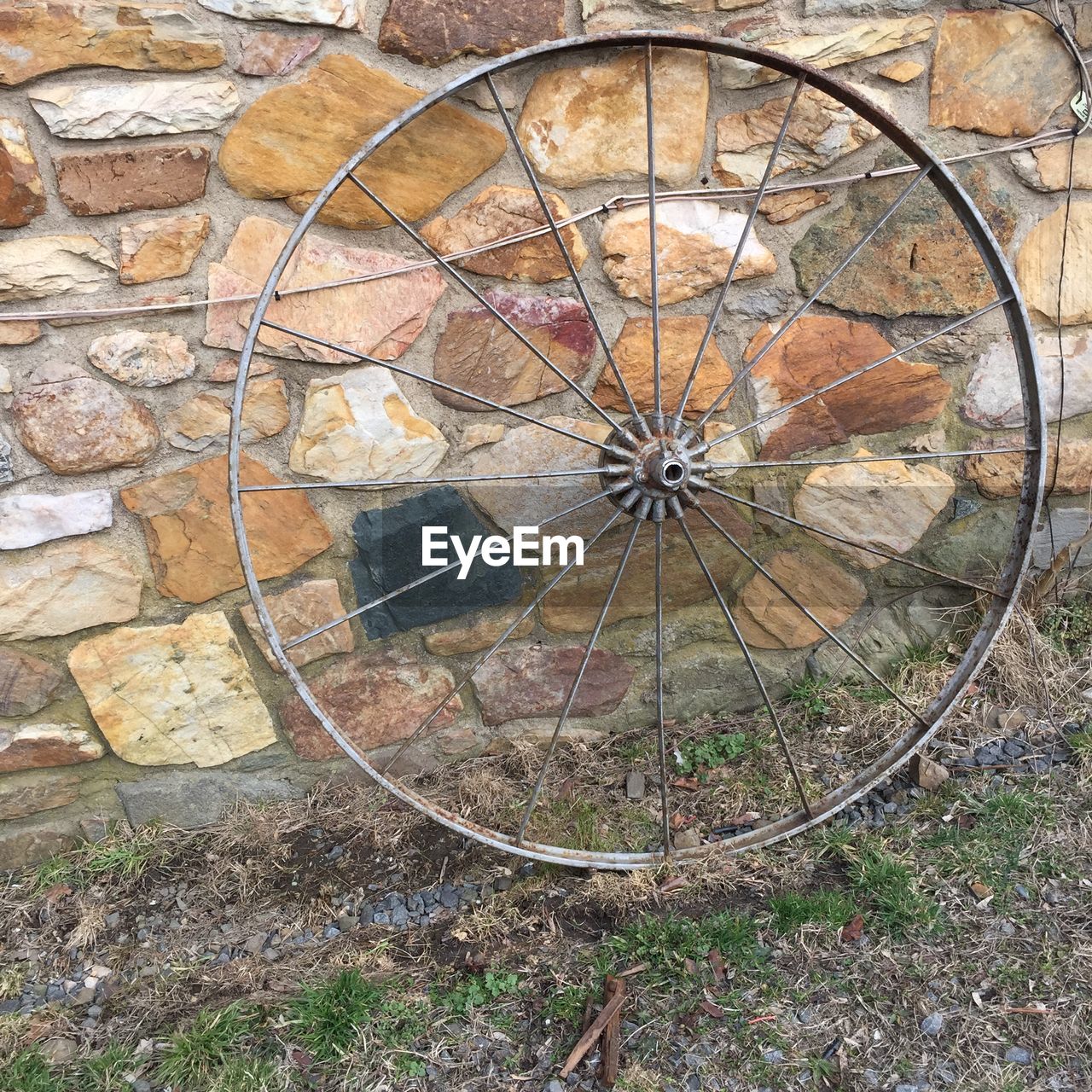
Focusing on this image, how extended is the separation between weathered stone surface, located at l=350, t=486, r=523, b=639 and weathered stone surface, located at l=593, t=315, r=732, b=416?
429mm

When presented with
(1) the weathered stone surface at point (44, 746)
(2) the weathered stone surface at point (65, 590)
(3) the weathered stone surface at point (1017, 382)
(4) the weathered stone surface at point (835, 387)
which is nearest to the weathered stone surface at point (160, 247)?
(2) the weathered stone surface at point (65, 590)

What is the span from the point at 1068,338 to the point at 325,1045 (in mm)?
2252

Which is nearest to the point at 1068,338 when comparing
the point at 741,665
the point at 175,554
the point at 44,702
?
the point at 741,665

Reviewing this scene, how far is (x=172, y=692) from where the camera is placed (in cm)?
210

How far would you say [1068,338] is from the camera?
230cm

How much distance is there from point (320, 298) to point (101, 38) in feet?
1.90

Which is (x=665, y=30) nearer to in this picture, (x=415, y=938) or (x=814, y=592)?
(x=814, y=592)

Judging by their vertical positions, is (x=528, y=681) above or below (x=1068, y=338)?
below

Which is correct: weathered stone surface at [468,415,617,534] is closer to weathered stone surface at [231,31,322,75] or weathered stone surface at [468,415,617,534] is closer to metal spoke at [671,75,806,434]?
metal spoke at [671,75,806,434]

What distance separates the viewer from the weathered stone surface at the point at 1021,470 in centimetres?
234

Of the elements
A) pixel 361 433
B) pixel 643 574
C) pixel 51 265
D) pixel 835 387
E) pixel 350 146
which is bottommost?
pixel 643 574

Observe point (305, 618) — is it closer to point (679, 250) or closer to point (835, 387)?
point (679, 250)

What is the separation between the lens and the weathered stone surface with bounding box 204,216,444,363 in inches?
73.9

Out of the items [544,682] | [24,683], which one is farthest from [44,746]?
[544,682]
